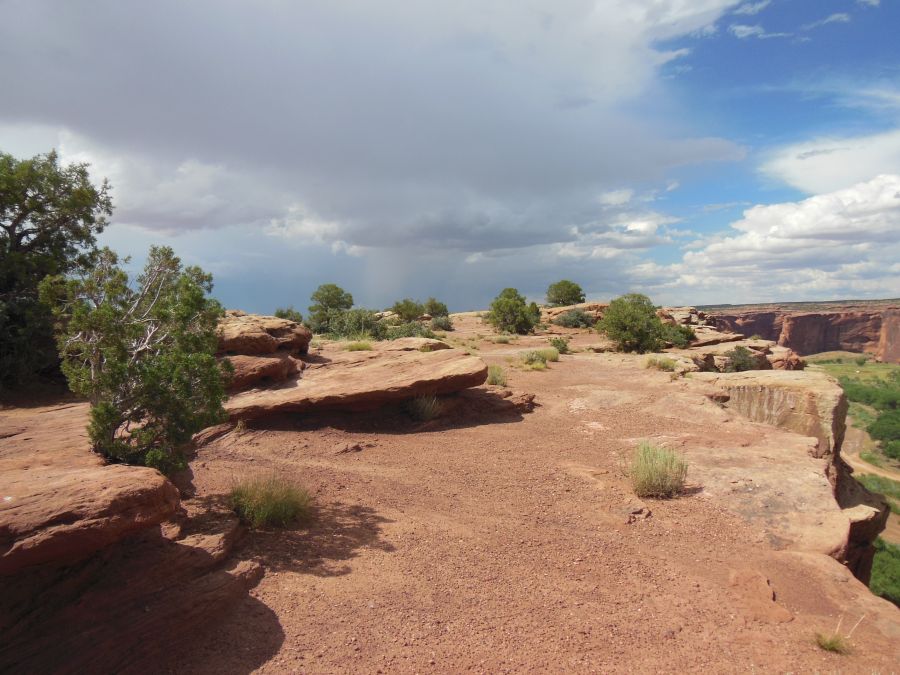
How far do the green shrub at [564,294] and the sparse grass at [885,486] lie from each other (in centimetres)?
2708

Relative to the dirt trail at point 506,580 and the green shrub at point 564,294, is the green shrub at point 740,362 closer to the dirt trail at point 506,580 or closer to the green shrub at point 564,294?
the dirt trail at point 506,580

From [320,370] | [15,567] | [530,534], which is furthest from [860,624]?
[320,370]

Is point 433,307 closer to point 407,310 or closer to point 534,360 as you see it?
point 407,310

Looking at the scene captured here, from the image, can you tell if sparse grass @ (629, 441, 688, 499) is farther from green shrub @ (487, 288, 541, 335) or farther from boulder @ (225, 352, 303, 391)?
green shrub @ (487, 288, 541, 335)

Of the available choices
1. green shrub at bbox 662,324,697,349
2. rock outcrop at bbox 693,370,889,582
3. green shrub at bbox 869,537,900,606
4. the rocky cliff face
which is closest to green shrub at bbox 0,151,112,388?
rock outcrop at bbox 693,370,889,582

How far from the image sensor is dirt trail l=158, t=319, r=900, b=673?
428 centimetres

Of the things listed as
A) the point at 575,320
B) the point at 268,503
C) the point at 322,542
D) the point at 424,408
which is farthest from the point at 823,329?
the point at 268,503

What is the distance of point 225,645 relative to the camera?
4.20 meters

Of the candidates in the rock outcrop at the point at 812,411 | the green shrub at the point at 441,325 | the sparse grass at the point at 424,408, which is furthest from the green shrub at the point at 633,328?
the sparse grass at the point at 424,408

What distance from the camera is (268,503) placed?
240 inches

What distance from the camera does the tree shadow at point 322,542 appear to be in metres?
5.45

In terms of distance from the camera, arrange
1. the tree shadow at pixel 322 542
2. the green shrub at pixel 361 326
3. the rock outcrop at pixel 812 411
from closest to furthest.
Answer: the tree shadow at pixel 322 542 → the rock outcrop at pixel 812 411 → the green shrub at pixel 361 326

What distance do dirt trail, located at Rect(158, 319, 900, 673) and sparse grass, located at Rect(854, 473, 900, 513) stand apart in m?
36.0

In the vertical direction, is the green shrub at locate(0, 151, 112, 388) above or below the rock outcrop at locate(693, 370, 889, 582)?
above
